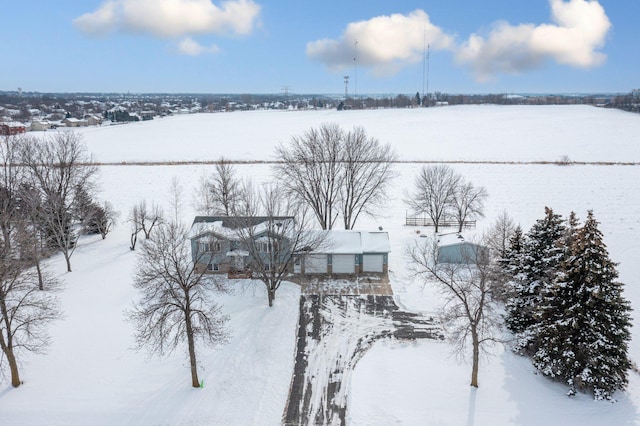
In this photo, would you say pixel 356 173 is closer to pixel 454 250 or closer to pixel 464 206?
pixel 464 206

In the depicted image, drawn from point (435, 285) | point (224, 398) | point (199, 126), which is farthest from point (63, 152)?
point (199, 126)

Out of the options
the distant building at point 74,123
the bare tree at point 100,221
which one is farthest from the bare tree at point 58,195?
the distant building at point 74,123

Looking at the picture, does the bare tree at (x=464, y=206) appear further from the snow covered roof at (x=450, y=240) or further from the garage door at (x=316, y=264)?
the garage door at (x=316, y=264)

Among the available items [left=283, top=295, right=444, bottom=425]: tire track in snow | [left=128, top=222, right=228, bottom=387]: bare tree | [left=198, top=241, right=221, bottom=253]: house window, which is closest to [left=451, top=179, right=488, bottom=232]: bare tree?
[left=283, top=295, right=444, bottom=425]: tire track in snow

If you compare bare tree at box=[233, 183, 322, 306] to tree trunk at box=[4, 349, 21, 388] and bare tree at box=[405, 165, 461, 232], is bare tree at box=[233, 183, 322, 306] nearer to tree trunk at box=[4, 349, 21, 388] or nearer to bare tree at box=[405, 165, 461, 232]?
tree trunk at box=[4, 349, 21, 388]

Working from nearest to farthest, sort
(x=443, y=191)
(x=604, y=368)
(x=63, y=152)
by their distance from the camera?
(x=604, y=368) < (x=63, y=152) < (x=443, y=191)

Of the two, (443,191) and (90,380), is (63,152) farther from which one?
(443,191)
